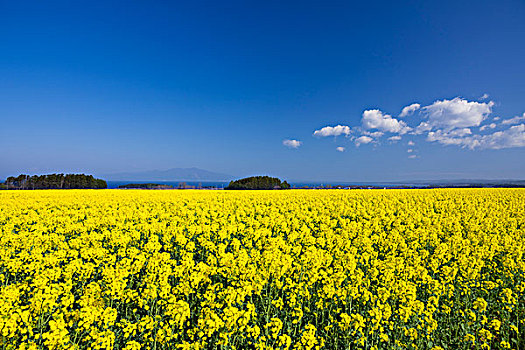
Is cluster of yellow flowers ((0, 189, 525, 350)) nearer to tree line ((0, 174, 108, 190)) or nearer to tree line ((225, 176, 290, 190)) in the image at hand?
tree line ((225, 176, 290, 190))

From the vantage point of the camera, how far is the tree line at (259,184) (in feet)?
173

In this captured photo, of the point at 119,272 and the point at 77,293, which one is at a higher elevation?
the point at 119,272

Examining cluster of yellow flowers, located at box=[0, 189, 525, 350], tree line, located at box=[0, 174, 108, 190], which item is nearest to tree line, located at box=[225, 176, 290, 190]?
tree line, located at box=[0, 174, 108, 190]

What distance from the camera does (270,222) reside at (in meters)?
12.1

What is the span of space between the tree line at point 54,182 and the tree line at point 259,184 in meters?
28.5

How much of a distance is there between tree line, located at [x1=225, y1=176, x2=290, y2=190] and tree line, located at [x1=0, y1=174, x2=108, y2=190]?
2845 cm

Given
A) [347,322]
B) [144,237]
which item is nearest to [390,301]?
[347,322]

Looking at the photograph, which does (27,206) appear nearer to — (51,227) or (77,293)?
(51,227)

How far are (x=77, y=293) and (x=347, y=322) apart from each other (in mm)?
6413

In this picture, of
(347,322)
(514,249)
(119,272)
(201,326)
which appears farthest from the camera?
(514,249)

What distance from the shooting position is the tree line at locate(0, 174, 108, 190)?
44578 millimetres

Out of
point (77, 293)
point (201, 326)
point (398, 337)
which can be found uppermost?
point (201, 326)

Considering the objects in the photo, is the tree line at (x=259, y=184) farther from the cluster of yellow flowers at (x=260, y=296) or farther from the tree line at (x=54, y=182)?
the cluster of yellow flowers at (x=260, y=296)

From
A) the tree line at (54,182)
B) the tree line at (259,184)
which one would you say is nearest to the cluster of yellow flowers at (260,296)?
the tree line at (259,184)
